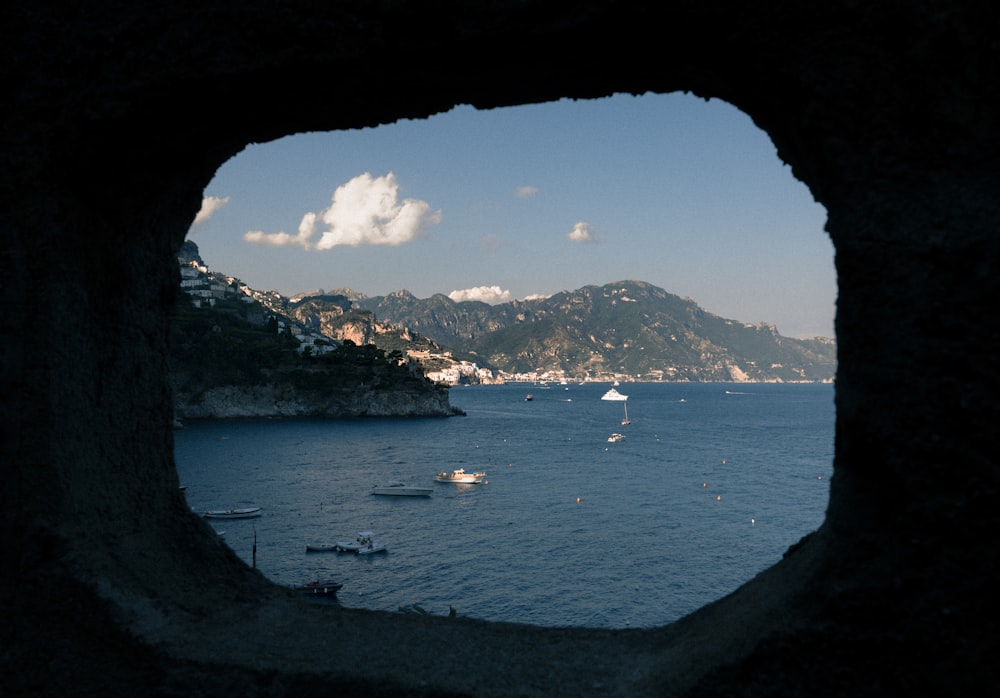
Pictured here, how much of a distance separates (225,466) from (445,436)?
34703 millimetres

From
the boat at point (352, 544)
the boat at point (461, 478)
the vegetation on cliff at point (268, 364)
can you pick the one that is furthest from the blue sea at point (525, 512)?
the vegetation on cliff at point (268, 364)

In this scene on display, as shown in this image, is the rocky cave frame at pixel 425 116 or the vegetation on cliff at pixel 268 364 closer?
the rocky cave frame at pixel 425 116

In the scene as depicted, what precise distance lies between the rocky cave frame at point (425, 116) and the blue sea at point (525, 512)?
1749cm

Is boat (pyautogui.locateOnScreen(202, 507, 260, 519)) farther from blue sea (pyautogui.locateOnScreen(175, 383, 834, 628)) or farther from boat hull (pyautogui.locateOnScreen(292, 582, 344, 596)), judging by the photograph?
boat hull (pyautogui.locateOnScreen(292, 582, 344, 596))

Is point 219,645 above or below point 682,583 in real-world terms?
above

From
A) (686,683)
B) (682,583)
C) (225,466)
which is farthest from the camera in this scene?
(225,466)

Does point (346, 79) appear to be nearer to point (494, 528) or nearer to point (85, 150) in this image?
point (85, 150)

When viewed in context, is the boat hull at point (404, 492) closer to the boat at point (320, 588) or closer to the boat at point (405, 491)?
the boat at point (405, 491)

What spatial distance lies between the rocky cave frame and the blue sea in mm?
17485

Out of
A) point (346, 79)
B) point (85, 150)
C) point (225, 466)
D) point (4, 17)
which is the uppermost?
point (4, 17)

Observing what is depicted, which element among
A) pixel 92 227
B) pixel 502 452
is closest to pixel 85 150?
pixel 92 227

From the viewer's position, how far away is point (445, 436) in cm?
9281

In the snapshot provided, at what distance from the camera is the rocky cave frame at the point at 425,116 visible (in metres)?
2.32

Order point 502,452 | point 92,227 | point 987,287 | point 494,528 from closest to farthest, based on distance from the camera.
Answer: point 987,287
point 92,227
point 494,528
point 502,452
